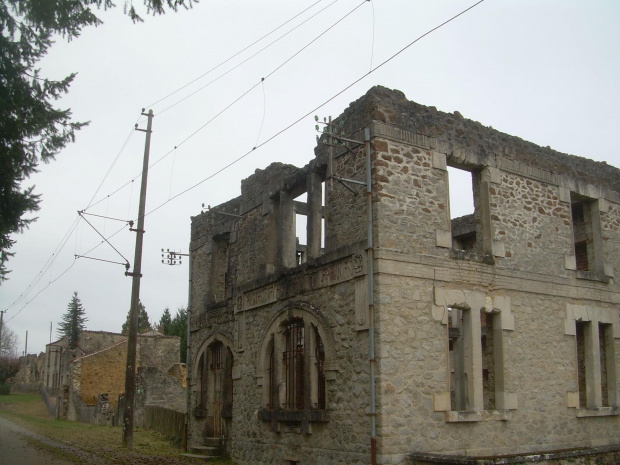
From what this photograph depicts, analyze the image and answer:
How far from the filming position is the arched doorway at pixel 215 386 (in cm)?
1744

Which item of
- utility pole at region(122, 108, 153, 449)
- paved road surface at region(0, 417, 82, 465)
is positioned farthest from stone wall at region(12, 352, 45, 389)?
utility pole at region(122, 108, 153, 449)

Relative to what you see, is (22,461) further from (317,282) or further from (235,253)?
(317,282)

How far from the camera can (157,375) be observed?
30.5 meters

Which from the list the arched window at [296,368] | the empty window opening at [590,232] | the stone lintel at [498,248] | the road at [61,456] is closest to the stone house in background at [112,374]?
the road at [61,456]

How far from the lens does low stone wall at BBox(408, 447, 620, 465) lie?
977 cm

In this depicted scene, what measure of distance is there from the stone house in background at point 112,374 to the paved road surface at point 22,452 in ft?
21.6

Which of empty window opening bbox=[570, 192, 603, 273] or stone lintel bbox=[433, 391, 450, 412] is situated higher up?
empty window opening bbox=[570, 192, 603, 273]

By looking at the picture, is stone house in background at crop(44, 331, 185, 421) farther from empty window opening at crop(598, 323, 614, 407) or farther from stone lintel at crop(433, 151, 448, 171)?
stone lintel at crop(433, 151, 448, 171)

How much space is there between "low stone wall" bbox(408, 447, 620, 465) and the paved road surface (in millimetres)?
9088

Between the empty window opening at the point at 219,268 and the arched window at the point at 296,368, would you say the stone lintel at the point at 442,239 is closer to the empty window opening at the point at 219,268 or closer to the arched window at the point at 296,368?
the arched window at the point at 296,368

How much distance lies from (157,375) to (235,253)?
15.0m

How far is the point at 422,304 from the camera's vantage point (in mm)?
11734

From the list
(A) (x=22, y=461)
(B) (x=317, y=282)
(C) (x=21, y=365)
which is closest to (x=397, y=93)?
(B) (x=317, y=282)

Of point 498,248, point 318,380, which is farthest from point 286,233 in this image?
point 498,248
